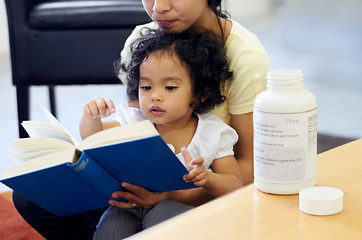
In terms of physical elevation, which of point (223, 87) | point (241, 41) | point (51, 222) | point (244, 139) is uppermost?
point (241, 41)

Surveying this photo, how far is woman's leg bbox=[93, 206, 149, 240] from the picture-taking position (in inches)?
40.7

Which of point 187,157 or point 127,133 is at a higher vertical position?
point 127,133

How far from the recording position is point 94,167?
0.86 metres

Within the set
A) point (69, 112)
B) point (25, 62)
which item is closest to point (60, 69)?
point (25, 62)

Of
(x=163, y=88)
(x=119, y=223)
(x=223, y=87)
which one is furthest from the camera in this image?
(x=223, y=87)

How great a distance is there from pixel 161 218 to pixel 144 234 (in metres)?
0.33

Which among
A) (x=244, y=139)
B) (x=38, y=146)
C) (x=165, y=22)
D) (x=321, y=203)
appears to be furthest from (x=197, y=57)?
(x=321, y=203)

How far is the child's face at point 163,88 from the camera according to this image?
115 cm

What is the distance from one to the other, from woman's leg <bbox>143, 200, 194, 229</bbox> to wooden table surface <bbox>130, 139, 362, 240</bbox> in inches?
9.3

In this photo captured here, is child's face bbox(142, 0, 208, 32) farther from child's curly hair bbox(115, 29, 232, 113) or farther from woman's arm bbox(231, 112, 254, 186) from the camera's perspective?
woman's arm bbox(231, 112, 254, 186)

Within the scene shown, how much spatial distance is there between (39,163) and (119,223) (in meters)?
0.27

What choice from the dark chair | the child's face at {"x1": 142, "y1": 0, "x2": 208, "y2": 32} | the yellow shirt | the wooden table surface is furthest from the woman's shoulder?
the dark chair

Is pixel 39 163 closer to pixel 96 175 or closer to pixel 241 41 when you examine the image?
pixel 96 175

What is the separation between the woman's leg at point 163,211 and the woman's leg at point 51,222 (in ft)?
0.57
